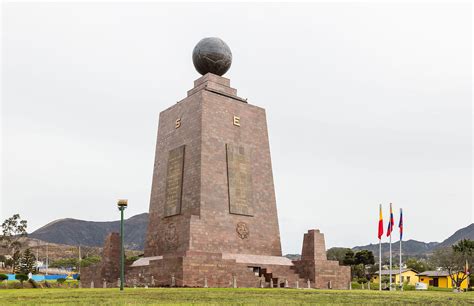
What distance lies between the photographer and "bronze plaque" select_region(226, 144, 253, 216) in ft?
113

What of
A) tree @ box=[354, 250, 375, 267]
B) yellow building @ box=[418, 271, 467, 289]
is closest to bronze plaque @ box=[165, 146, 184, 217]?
tree @ box=[354, 250, 375, 267]

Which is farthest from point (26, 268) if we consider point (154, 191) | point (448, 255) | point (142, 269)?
point (448, 255)

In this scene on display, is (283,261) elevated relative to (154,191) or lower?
Answer: lower

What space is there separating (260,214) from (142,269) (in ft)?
29.5

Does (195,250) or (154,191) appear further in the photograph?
(154,191)

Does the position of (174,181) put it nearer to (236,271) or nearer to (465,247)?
(236,271)

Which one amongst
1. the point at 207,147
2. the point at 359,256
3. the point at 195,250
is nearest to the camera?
the point at 195,250

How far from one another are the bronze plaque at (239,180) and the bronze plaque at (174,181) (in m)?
3.34

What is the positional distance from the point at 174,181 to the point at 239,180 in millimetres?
4520

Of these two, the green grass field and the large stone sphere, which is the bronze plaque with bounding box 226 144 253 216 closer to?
the large stone sphere

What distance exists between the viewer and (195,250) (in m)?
30.9

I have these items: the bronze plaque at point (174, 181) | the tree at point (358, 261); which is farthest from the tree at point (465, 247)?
the bronze plaque at point (174, 181)

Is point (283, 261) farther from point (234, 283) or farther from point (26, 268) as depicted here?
point (26, 268)

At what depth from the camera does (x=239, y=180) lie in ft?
115
